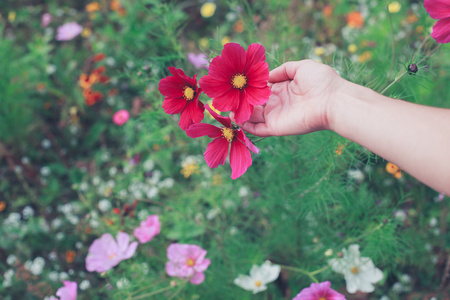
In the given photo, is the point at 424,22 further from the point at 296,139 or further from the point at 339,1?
the point at 339,1

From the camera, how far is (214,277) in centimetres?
124

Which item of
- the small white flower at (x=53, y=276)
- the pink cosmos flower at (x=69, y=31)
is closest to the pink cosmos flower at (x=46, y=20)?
the pink cosmos flower at (x=69, y=31)

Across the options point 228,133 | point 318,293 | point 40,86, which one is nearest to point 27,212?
point 40,86

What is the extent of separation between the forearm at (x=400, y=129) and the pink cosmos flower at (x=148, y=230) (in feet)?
2.37

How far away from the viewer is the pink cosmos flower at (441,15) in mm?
727

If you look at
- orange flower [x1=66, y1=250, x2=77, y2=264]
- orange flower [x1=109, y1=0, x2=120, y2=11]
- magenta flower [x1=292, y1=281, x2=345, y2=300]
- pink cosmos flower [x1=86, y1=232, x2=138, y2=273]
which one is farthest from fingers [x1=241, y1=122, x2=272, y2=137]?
orange flower [x1=109, y1=0, x2=120, y2=11]

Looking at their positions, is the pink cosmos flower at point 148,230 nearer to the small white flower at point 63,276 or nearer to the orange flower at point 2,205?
the small white flower at point 63,276

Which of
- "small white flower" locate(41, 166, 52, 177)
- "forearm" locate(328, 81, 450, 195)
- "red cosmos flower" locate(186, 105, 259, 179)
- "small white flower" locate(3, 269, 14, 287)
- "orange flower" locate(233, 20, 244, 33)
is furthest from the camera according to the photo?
"orange flower" locate(233, 20, 244, 33)

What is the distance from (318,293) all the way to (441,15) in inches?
30.1

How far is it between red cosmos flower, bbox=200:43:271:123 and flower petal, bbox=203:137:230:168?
0.26 feet

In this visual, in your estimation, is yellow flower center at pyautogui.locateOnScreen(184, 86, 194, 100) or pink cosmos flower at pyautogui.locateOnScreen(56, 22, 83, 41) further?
pink cosmos flower at pyautogui.locateOnScreen(56, 22, 83, 41)

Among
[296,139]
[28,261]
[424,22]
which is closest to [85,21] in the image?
[28,261]

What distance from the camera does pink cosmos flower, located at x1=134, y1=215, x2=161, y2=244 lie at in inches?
45.3

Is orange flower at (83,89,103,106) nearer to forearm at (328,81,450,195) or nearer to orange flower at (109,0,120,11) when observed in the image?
orange flower at (109,0,120,11)
